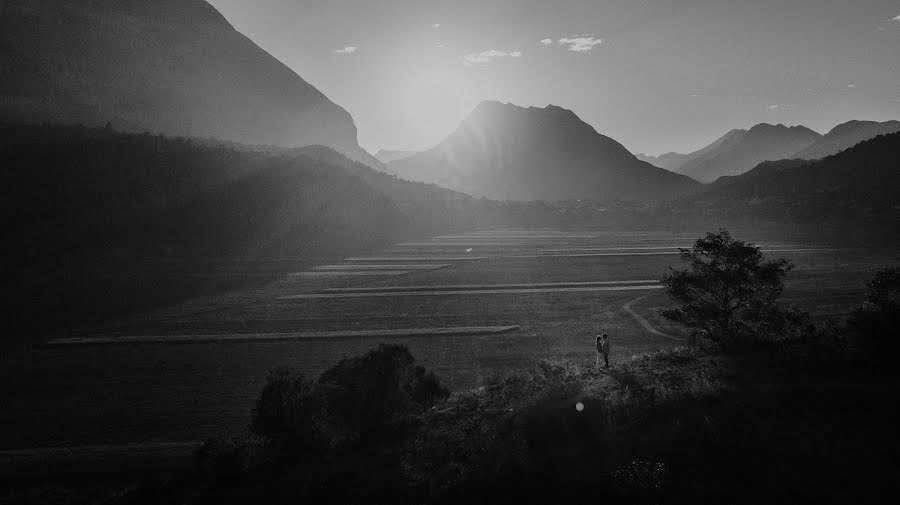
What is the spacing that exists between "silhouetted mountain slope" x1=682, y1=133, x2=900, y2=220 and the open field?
5645cm

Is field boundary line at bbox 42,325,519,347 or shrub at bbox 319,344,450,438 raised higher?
shrub at bbox 319,344,450,438

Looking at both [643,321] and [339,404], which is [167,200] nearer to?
[339,404]

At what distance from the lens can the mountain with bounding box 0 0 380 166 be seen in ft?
339

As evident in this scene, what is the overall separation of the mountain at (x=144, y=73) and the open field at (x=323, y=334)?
87031 mm

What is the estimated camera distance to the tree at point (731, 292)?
56.6 feet

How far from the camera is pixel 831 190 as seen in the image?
120 meters

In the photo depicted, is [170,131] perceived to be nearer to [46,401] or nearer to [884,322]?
[46,401]

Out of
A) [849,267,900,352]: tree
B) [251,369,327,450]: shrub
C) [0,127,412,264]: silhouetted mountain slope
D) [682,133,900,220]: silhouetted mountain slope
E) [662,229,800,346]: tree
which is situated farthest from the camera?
[682,133,900,220]: silhouetted mountain slope

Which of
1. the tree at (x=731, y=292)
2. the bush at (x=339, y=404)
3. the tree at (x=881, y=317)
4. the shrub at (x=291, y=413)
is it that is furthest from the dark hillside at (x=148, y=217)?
the tree at (x=881, y=317)

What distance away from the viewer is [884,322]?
13.1 meters

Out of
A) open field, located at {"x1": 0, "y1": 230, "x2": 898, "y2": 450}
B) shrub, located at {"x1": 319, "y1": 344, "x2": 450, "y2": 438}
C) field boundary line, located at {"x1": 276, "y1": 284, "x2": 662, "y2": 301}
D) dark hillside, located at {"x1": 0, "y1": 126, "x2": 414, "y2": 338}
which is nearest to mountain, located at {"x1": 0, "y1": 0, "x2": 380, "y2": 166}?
dark hillside, located at {"x1": 0, "y1": 126, "x2": 414, "y2": 338}

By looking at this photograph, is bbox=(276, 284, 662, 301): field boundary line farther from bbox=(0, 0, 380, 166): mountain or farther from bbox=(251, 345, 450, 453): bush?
bbox=(0, 0, 380, 166): mountain

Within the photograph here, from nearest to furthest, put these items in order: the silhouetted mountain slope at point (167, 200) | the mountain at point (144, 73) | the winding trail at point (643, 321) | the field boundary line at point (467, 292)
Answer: the winding trail at point (643, 321) < the field boundary line at point (467, 292) < the silhouetted mountain slope at point (167, 200) < the mountain at point (144, 73)

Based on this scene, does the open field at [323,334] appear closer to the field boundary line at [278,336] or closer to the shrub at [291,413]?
the field boundary line at [278,336]
